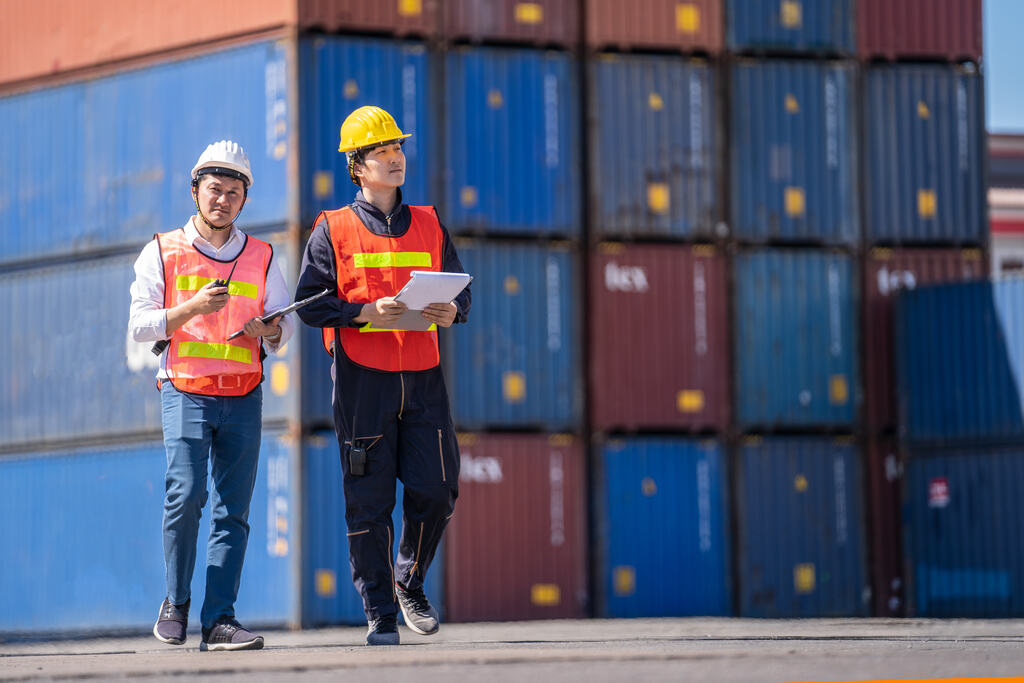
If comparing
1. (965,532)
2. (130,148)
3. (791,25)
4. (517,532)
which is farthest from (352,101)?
(965,532)

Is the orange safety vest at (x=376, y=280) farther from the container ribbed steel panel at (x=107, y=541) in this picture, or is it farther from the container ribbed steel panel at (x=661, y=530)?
the container ribbed steel panel at (x=661, y=530)

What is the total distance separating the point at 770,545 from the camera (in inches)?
661

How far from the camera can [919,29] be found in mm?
17875

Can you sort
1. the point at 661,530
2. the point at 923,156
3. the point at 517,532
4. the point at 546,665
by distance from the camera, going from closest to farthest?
the point at 546,665
the point at 517,532
the point at 661,530
the point at 923,156

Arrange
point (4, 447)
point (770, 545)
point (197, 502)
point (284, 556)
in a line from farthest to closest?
point (4, 447), point (770, 545), point (284, 556), point (197, 502)

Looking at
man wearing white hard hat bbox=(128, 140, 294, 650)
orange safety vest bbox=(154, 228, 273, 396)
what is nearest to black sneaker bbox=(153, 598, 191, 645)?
man wearing white hard hat bbox=(128, 140, 294, 650)

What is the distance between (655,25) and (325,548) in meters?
6.41

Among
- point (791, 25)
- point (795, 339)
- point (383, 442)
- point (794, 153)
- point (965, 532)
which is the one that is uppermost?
point (791, 25)

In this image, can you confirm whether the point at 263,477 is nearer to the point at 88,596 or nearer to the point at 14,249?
the point at 88,596

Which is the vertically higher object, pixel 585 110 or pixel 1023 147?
pixel 1023 147

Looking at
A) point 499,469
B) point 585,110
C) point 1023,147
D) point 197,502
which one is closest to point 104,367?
point 499,469

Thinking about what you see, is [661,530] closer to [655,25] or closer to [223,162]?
[655,25]

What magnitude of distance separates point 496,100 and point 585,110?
0.99 m

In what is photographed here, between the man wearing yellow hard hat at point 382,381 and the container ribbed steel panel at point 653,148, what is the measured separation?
9317 millimetres
